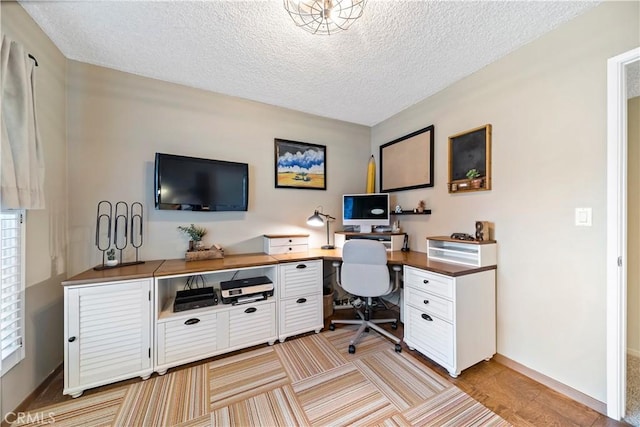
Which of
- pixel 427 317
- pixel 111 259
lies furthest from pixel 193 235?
pixel 427 317

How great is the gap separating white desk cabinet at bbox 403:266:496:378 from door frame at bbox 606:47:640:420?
2.02 feet

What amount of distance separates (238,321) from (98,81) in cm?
243

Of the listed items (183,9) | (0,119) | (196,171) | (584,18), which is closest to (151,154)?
(196,171)

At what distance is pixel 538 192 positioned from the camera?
1672 mm

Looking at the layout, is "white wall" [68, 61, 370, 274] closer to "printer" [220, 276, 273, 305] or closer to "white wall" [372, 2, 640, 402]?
"printer" [220, 276, 273, 305]

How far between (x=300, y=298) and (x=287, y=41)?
220 cm

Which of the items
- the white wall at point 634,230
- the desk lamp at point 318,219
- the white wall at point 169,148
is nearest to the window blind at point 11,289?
the white wall at point 169,148

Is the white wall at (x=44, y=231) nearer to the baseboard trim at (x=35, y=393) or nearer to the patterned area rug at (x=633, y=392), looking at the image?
the baseboard trim at (x=35, y=393)

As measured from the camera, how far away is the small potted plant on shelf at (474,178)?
2010 millimetres

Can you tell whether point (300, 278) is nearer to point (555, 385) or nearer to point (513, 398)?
point (513, 398)

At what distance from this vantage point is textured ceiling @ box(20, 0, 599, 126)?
4.75ft

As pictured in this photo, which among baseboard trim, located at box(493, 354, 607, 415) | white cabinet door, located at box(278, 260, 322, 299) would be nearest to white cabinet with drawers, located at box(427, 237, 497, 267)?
baseboard trim, located at box(493, 354, 607, 415)

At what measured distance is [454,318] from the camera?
5.52 ft

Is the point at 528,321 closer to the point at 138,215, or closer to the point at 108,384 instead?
the point at 108,384
